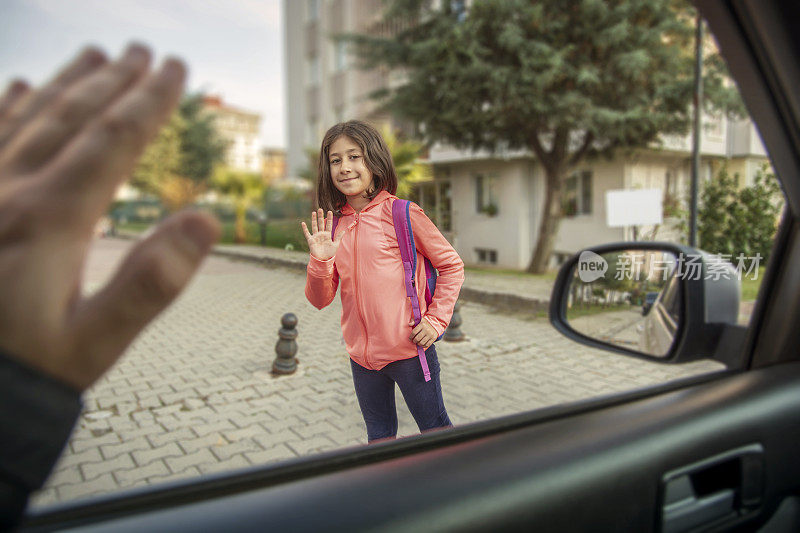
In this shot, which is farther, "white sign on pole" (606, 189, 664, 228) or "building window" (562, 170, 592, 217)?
"building window" (562, 170, 592, 217)

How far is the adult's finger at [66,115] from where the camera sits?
0.52m

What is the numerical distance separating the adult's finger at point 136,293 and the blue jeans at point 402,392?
3.00 ft

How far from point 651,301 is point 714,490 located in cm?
72

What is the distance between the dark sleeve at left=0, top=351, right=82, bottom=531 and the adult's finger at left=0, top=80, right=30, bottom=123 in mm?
→ 242

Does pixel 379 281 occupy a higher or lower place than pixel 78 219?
lower

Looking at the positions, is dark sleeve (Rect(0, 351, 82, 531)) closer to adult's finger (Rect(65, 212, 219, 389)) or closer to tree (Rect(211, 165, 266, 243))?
adult's finger (Rect(65, 212, 219, 389))

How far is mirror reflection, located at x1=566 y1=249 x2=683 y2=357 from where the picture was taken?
6.01 ft

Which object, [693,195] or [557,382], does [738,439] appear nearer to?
[557,382]

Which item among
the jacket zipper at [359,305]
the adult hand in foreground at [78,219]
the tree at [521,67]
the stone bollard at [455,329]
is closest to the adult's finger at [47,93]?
the adult hand in foreground at [78,219]

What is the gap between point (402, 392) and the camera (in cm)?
147

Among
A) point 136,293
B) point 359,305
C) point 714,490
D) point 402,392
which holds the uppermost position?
point 136,293

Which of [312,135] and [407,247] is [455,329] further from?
[312,135]

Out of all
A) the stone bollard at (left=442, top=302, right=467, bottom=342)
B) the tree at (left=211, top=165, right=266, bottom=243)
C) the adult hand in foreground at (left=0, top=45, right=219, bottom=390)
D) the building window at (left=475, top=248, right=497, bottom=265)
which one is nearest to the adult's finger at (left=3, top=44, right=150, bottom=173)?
the adult hand in foreground at (left=0, top=45, right=219, bottom=390)

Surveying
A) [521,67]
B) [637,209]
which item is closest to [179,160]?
[637,209]
